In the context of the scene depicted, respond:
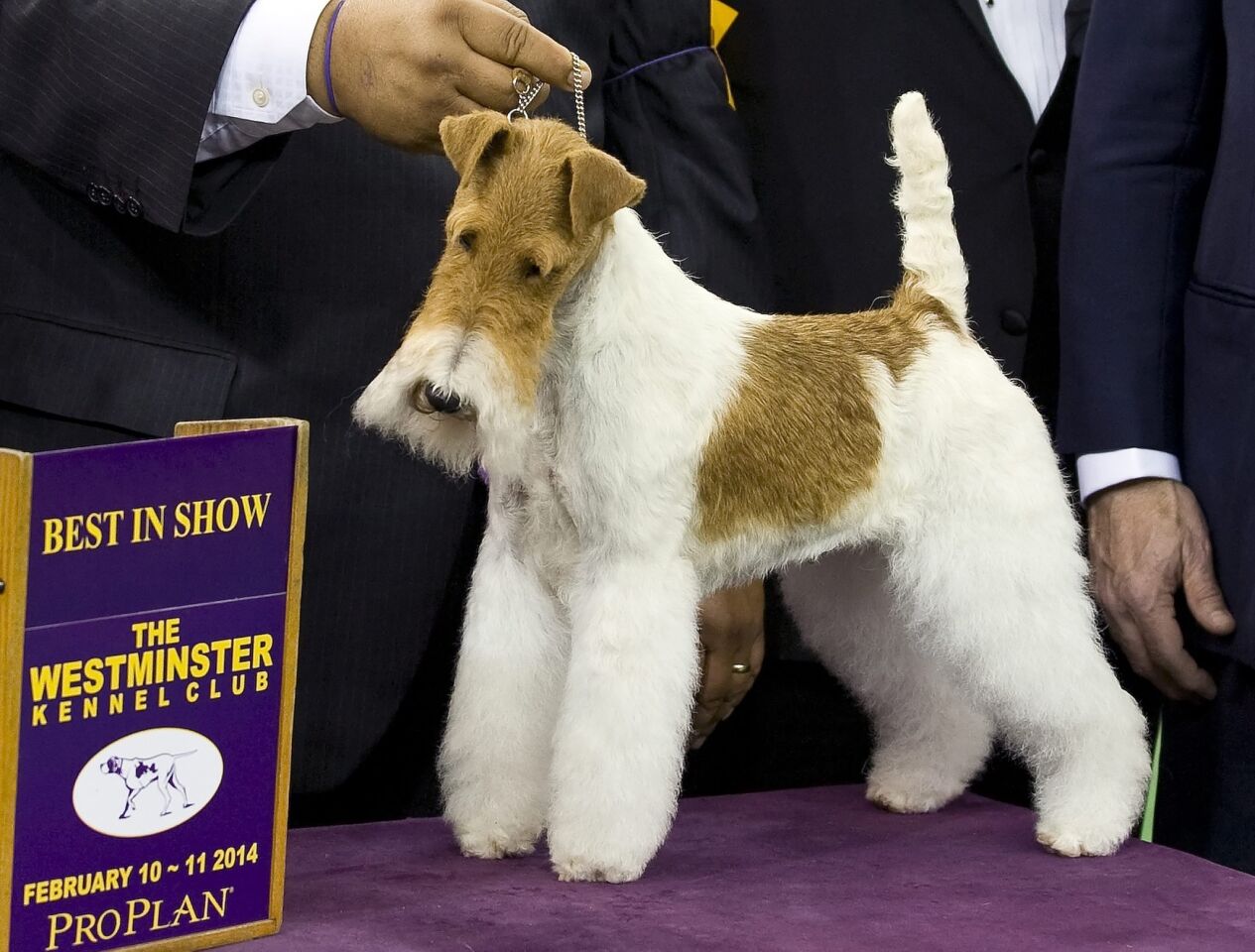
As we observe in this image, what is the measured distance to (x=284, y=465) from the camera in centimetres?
97

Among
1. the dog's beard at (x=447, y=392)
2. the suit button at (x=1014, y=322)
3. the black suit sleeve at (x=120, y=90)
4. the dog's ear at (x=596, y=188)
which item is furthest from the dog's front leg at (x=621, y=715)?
the suit button at (x=1014, y=322)

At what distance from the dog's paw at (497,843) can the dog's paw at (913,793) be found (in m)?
0.43

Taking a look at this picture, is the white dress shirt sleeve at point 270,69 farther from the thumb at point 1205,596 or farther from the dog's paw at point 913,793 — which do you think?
the thumb at point 1205,596

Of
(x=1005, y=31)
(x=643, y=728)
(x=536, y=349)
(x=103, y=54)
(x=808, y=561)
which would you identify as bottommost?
(x=643, y=728)

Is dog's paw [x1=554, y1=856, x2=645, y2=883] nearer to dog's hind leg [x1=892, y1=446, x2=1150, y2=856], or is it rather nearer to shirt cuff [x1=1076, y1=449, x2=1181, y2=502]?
dog's hind leg [x1=892, y1=446, x2=1150, y2=856]

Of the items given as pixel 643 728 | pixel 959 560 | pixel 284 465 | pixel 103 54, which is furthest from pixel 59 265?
pixel 959 560

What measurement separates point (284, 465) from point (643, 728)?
371mm

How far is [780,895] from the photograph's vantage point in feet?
Result: 3.77

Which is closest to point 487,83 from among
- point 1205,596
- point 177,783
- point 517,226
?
point 517,226

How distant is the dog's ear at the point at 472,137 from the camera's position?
3.33 feet

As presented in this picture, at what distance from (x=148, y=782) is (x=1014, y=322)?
1.22 metres

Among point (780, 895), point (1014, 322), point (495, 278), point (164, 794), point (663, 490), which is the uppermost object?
point (1014, 322)

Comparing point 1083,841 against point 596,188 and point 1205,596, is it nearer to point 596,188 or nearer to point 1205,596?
point 1205,596

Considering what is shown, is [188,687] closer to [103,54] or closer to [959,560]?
[103,54]
